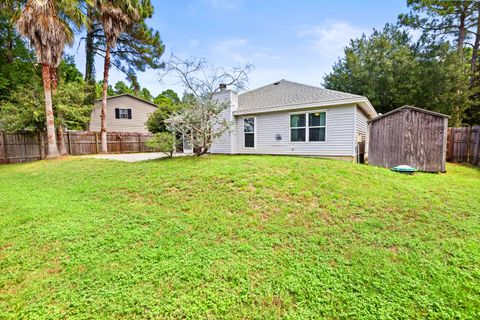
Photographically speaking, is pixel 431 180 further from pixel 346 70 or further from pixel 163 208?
pixel 346 70

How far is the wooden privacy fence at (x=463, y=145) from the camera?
392 inches

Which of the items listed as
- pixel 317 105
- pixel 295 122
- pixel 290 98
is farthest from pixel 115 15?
pixel 317 105

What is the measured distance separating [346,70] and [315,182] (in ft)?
62.2

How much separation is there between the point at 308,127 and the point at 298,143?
842 millimetres

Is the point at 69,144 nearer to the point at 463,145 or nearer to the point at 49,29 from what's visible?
the point at 49,29

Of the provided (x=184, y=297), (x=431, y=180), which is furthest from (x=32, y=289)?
(x=431, y=180)

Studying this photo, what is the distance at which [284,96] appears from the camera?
11.1m

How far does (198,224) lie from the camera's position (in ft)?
11.7

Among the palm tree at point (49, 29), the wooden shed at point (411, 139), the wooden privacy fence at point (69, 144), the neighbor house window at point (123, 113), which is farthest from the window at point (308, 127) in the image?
the neighbor house window at point (123, 113)

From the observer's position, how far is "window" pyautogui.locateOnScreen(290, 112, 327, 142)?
31.4ft

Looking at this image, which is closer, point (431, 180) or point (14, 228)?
point (14, 228)

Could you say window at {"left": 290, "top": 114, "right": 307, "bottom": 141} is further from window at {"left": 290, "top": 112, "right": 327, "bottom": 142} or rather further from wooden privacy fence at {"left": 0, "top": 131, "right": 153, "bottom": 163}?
wooden privacy fence at {"left": 0, "top": 131, "right": 153, "bottom": 163}

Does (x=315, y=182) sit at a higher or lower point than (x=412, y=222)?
higher

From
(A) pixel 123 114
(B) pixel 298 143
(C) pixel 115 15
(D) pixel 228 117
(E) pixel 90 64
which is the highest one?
(C) pixel 115 15
